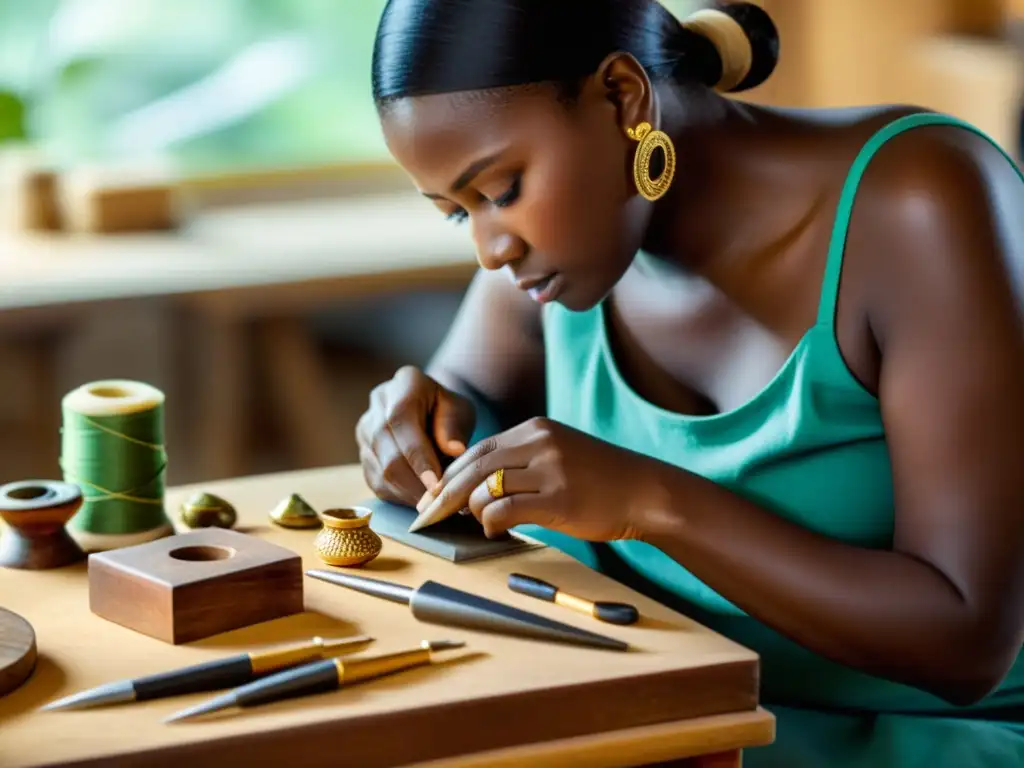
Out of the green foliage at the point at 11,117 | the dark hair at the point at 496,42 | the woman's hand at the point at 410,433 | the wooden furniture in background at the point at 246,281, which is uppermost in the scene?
the dark hair at the point at 496,42

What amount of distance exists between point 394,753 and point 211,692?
16 cm

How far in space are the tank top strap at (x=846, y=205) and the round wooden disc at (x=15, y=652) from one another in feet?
2.60

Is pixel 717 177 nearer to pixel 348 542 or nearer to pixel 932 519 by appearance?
pixel 932 519

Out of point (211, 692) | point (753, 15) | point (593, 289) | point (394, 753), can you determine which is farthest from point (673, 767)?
point (753, 15)

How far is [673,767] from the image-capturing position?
1.31 m

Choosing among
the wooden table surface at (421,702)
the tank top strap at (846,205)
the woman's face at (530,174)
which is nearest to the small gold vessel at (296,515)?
the wooden table surface at (421,702)

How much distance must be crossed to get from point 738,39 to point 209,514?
75cm

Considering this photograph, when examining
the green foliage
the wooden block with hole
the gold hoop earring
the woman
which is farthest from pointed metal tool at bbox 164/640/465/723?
the green foliage

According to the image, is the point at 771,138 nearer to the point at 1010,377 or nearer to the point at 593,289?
the point at 593,289

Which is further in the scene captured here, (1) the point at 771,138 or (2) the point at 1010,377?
(1) the point at 771,138

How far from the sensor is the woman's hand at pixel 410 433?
1.65 meters

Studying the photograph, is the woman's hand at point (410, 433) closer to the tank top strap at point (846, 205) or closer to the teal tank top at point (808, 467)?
the teal tank top at point (808, 467)

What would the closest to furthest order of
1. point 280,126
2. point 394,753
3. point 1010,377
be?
point 394,753 < point 1010,377 < point 280,126

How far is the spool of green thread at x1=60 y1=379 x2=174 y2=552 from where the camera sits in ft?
5.06
